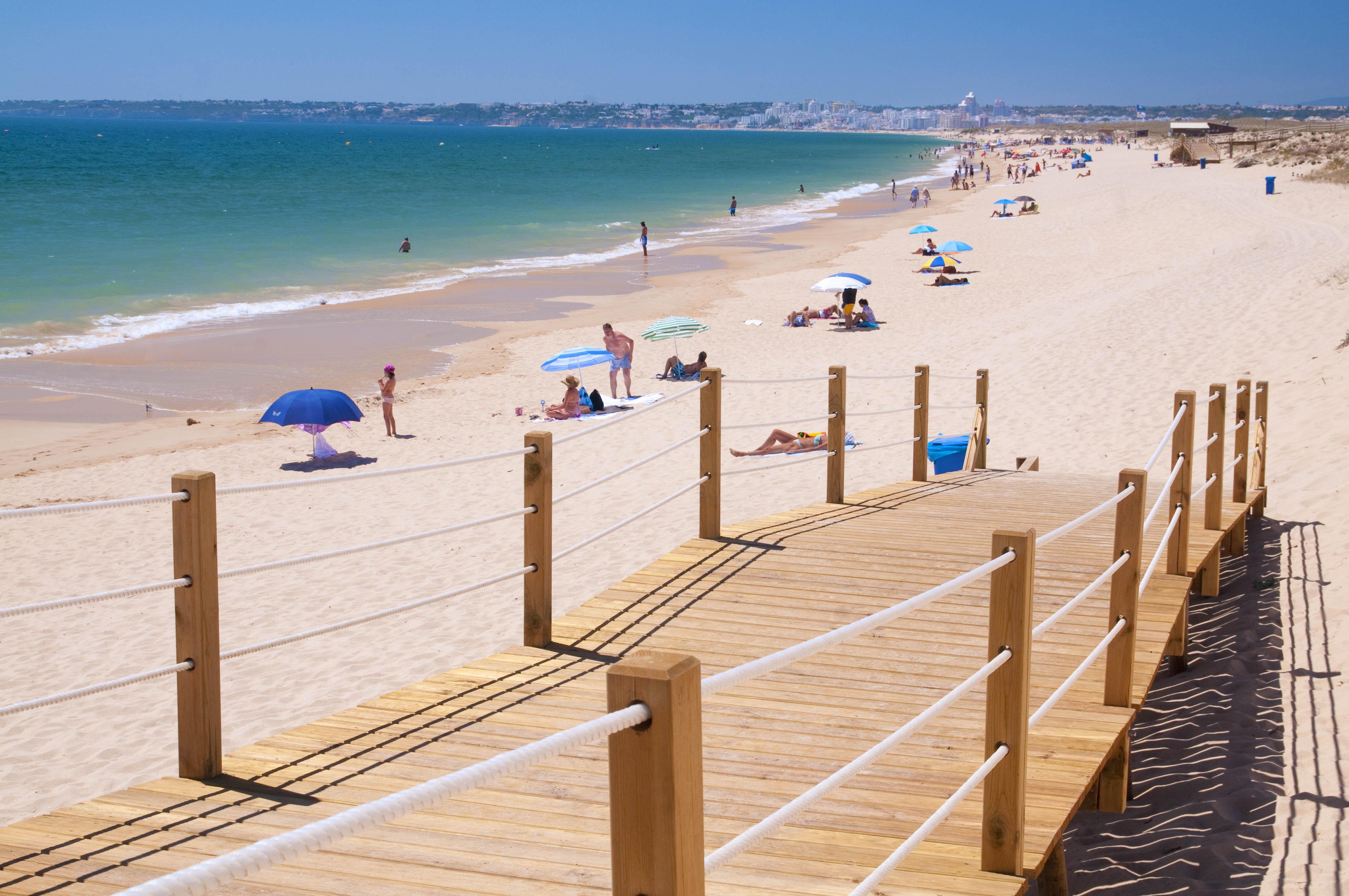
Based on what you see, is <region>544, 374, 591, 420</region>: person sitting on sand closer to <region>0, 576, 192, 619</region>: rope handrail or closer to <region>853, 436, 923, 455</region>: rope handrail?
<region>853, 436, 923, 455</region>: rope handrail

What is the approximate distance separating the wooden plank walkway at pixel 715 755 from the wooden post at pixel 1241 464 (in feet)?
8.43

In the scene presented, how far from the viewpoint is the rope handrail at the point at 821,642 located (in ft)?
6.16

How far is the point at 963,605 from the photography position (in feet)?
19.4

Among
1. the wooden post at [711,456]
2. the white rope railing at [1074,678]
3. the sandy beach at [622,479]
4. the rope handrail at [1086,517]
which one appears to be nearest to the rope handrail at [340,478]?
the wooden post at [711,456]

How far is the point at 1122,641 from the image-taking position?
14.7 feet

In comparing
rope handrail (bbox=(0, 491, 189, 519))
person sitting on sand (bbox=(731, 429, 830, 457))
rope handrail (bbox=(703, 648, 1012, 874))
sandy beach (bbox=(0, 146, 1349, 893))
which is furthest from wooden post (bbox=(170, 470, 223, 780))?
person sitting on sand (bbox=(731, 429, 830, 457))

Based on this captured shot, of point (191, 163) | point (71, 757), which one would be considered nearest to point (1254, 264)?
point (71, 757)

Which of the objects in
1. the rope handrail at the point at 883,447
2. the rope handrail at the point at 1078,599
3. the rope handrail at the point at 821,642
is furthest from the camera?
the rope handrail at the point at 883,447

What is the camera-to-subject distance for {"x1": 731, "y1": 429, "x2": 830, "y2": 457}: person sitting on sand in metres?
13.5

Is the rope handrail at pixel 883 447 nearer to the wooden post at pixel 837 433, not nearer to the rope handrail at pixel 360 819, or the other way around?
the wooden post at pixel 837 433

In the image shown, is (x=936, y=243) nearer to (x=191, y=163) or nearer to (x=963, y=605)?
(x=963, y=605)

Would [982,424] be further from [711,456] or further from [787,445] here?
[711,456]

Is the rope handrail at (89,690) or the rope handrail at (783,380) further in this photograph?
the rope handrail at (783,380)

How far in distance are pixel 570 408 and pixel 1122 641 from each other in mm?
12052
